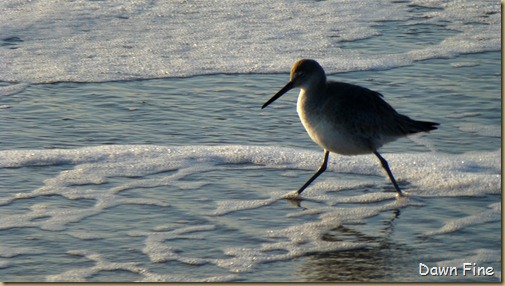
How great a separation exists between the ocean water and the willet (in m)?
0.30

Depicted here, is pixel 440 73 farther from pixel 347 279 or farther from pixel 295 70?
pixel 347 279

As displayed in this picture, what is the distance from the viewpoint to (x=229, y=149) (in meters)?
7.57

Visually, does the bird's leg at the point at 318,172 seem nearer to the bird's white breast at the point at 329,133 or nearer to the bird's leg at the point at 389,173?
the bird's white breast at the point at 329,133

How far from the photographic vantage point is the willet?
6.80 meters

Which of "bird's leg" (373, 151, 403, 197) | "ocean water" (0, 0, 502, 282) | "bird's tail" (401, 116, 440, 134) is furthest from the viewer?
"bird's tail" (401, 116, 440, 134)

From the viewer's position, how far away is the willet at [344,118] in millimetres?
6801

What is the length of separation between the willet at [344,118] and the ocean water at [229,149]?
11.7 inches

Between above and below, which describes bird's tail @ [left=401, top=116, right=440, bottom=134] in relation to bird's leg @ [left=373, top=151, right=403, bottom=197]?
above

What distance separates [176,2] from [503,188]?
6781 mm

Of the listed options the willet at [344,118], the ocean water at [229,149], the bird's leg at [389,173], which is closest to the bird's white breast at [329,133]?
the willet at [344,118]

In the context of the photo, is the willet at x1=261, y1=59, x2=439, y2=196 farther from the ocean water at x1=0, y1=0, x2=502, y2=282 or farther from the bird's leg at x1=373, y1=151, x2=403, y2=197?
the ocean water at x1=0, y1=0, x2=502, y2=282

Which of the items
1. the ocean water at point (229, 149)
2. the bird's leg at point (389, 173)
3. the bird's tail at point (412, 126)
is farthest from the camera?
the bird's tail at point (412, 126)

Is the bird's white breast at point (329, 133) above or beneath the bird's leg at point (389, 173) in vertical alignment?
above

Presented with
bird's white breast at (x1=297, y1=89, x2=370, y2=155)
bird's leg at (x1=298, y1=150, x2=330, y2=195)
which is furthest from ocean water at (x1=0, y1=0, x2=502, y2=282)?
bird's white breast at (x1=297, y1=89, x2=370, y2=155)
